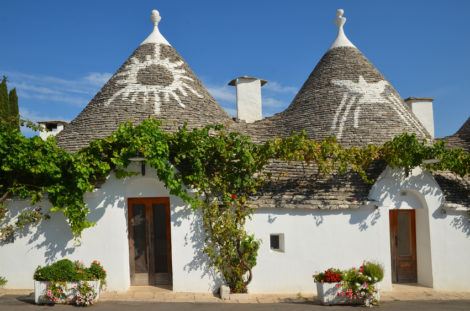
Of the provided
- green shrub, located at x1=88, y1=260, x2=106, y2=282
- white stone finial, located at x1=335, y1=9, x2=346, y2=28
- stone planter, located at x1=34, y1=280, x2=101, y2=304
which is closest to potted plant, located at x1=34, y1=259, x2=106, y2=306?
stone planter, located at x1=34, y1=280, x2=101, y2=304

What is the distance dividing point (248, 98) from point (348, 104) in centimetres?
393

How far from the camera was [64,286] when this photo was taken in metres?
9.42

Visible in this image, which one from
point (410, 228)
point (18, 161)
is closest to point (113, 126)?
point (18, 161)

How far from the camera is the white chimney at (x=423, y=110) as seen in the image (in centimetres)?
1655

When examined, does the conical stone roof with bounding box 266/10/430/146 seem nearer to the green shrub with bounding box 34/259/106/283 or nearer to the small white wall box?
the small white wall box

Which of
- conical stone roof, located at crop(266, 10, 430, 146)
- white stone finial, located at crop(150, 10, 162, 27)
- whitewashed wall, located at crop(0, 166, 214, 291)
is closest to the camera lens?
whitewashed wall, located at crop(0, 166, 214, 291)

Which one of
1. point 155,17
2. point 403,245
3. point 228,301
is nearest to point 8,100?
point 155,17

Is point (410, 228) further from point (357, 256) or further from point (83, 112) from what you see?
point (83, 112)

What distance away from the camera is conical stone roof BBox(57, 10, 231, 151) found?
40.4 feet

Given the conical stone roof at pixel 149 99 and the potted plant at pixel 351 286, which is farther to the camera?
the conical stone roof at pixel 149 99

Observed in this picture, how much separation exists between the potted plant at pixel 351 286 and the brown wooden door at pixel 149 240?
3923mm

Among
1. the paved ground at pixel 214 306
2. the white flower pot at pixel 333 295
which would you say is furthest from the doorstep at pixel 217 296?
the white flower pot at pixel 333 295

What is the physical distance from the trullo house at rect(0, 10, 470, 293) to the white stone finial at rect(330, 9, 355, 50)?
112 inches

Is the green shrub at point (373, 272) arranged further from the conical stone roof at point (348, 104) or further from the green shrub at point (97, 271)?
the green shrub at point (97, 271)
